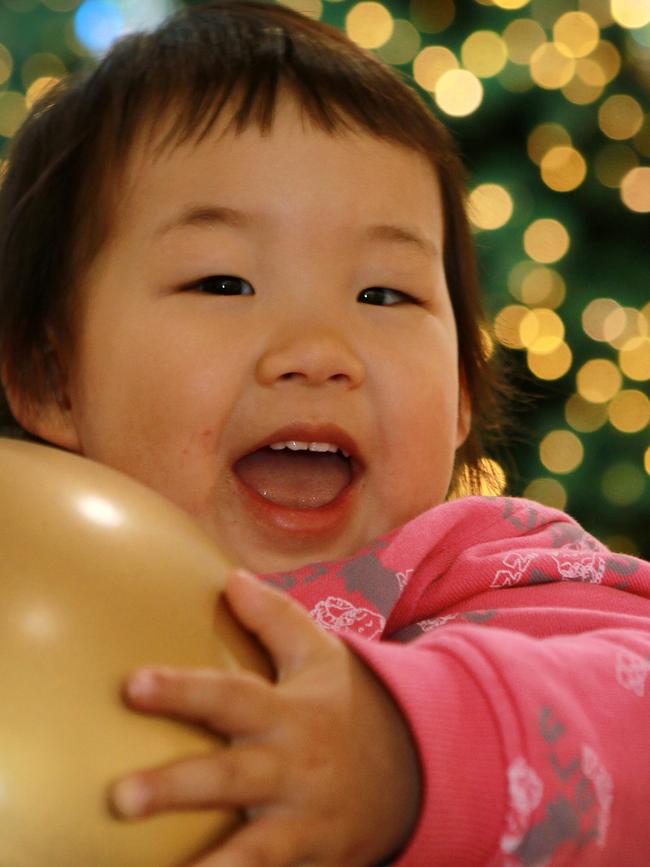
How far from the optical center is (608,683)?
0.76 meters

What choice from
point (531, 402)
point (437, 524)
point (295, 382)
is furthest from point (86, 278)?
point (531, 402)

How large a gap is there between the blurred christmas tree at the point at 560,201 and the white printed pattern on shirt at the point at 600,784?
5.50 ft

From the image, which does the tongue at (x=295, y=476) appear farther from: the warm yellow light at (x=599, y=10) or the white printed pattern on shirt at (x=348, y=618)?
the warm yellow light at (x=599, y=10)

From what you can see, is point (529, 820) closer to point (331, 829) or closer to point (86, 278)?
point (331, 829)

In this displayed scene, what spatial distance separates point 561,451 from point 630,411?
0.16 meters

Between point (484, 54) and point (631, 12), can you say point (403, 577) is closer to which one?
point (484, 54)

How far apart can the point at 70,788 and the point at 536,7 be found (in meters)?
2.15

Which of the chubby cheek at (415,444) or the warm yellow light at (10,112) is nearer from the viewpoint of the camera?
the chubby cheek at (415,444)

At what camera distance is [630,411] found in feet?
8.20

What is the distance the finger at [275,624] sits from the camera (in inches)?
24.8

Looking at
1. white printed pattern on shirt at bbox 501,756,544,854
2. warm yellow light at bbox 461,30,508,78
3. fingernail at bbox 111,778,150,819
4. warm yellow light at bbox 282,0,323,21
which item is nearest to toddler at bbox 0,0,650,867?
white printed pattern on shirt at bbox 501,756,544,854

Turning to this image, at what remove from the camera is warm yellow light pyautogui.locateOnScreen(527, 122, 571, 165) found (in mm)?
2396

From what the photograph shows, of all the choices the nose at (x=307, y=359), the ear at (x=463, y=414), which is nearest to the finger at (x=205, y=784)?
the nose at (x=307, y=359)

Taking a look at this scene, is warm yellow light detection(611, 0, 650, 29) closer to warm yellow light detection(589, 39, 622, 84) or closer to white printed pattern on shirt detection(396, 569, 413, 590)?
warm yellow light detection(589, 39, 622, 84)
